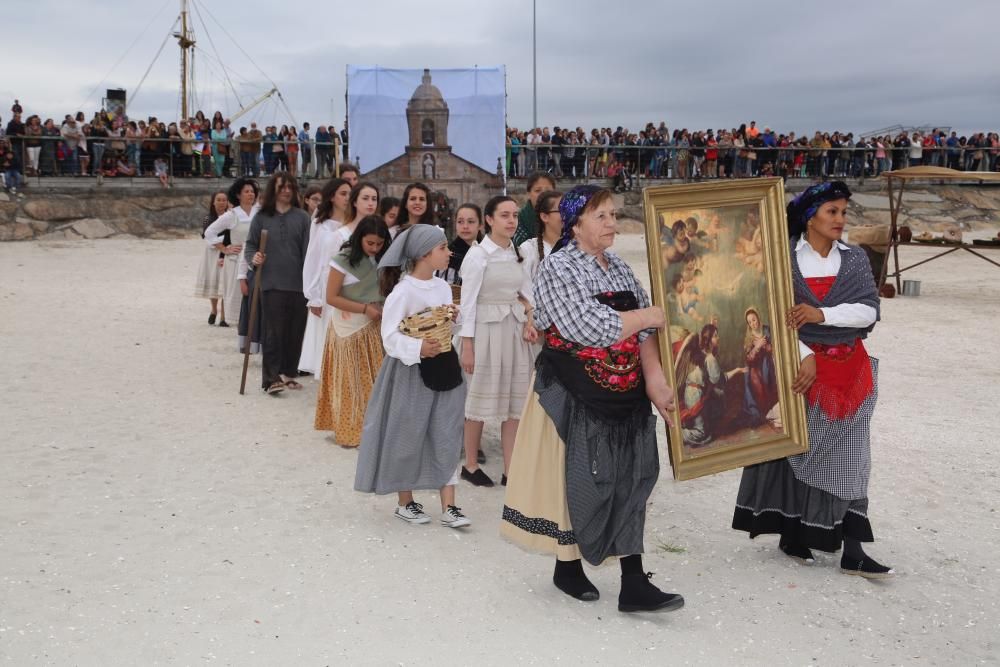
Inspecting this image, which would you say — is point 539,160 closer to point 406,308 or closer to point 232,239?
point 232,239

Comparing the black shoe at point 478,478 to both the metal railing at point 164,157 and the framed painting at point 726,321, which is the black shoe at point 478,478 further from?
the metal railing at point 164,157

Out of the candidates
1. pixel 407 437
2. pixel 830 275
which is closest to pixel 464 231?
pixel 407 437

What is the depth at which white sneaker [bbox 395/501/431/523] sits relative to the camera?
521cm

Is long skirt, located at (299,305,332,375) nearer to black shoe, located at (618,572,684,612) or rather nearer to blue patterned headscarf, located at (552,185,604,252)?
blue patterned headscarf, located at (552,185,604,252)

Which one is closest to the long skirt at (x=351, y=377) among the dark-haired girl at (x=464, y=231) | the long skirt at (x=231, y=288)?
the dark-haired girl at (x=464, y=231)

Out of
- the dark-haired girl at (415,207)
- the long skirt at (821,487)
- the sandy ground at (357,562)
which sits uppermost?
the dark-haired girl at (415,207)

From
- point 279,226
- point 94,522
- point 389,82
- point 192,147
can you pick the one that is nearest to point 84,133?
point 192,147

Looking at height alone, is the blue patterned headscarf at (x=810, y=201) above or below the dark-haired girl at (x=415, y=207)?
below

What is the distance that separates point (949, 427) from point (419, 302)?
4621 mm

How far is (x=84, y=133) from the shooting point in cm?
2277

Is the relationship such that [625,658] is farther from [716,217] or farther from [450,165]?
[450,165]

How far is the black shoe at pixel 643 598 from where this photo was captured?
4012 millimetres

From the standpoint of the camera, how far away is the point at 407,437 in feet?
16.7

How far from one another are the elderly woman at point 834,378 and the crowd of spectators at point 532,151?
66.6 ft
